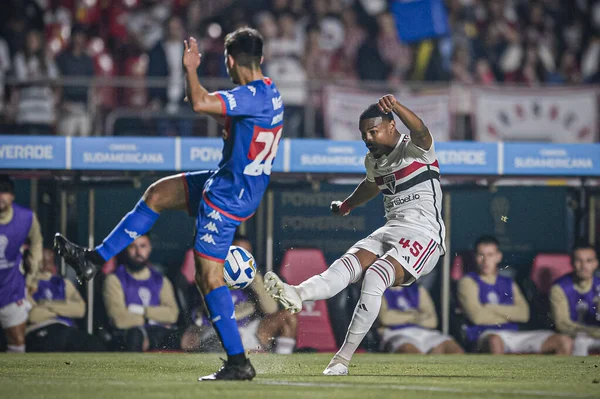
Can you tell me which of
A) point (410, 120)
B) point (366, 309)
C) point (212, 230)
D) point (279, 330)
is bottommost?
point (279, 330)

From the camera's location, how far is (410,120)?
7.73m

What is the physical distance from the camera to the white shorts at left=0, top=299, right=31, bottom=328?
37.7 ft

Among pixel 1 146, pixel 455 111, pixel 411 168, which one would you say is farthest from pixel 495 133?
pixel 1 146

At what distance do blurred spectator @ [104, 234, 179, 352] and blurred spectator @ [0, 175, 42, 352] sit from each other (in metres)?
0.93

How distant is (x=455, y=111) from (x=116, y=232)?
6.58 meters

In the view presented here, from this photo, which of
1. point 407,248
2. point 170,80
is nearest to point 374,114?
point 407,248

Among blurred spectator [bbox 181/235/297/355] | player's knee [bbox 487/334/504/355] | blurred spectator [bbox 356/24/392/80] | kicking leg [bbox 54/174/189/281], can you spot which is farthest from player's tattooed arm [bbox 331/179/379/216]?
blurred spectator [bbox 356/24/392/80]

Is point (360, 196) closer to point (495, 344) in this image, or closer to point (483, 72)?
point (495, 344)

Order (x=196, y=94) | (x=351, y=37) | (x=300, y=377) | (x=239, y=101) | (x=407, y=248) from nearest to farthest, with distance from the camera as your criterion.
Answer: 1. (x=196, y=94)
2. (x=239, y=101)
3. (x=300, y=377)
4. (x=407, y=248)
5. (x=351, y=37)

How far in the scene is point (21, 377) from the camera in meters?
7.57

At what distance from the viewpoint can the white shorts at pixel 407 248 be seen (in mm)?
8102

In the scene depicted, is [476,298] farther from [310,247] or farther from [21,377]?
[21,377]

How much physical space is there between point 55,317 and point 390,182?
5162 mm

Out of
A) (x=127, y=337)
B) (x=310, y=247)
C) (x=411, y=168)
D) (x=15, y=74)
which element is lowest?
(x=127, y=337)
